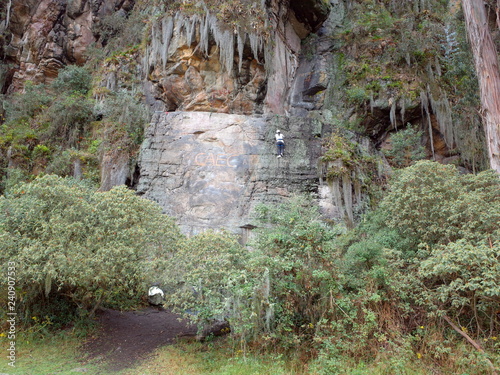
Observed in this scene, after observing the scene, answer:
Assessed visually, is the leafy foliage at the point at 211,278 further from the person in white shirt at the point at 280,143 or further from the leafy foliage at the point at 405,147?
the leafy foliage at the point at 405,147

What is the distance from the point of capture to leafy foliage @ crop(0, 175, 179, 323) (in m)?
7.34

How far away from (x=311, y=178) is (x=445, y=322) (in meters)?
6.74

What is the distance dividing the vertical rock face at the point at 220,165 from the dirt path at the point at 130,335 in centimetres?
305

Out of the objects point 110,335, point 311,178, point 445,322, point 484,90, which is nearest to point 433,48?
point 484,90

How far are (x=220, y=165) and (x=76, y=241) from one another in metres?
6.07

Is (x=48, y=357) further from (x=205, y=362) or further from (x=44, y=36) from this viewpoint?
(x=44, y=36)

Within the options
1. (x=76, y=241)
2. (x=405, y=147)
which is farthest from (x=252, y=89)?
(x=76, y=241)

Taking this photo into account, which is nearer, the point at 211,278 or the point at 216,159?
the point at 211,278

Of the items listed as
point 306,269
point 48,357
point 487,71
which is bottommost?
point 48,357

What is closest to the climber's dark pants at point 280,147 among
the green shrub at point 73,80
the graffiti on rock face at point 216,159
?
the graffiti on rock face at point 216,159

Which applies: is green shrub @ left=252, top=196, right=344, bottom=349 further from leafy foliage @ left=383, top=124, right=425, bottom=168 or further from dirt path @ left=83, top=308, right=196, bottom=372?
leafy foliage @ left=383, top=124, right=425, bottom=168

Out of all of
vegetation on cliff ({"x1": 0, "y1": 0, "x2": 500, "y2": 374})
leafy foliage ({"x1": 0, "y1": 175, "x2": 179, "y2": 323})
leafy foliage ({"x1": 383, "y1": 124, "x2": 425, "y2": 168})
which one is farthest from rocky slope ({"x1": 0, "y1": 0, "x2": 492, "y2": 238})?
leafy foliage ({"x1": 0, "y1": 175, "x2": 179, "y2": 323})

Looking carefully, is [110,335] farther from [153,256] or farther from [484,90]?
[484,90]

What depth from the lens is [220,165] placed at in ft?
42.2
